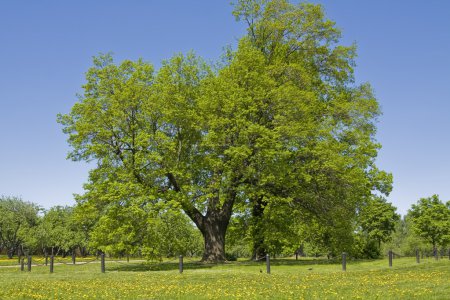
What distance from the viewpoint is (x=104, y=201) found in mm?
34312

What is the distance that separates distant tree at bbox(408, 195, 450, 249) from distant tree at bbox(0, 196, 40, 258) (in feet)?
223

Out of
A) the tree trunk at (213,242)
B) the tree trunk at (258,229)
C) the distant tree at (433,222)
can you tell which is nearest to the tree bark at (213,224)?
the tree trunk at (213,242)

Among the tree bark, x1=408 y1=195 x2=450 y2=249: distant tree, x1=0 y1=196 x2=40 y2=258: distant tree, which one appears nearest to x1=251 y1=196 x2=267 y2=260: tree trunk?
the tree bark

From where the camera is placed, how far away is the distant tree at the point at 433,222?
70.7m

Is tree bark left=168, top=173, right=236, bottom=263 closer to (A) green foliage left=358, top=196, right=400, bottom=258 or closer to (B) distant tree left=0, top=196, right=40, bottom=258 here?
(A) green foliage left=358, top=196, right=400, bottom=258

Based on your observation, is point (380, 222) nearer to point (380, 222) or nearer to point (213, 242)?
point (380, 222)

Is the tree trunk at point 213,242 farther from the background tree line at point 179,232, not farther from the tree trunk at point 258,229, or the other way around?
the tree trunk at point 258,229

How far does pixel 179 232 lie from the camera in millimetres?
35469

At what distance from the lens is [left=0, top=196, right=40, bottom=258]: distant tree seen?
87.0 m

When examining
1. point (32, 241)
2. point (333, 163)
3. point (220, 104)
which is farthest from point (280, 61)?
point (32, 241)

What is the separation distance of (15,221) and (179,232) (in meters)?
65.9

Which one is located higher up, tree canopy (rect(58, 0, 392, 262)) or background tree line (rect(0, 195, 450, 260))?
tree canopy (rect(58, 0, 392, 262))

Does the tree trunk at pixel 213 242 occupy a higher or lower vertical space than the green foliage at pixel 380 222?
lower

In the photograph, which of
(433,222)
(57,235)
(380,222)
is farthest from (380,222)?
(57,235)
